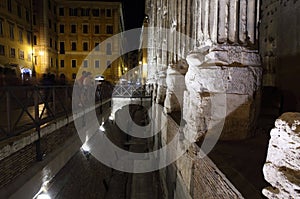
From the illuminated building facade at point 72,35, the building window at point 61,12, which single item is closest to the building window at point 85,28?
the illuminated building facade at point 72,35

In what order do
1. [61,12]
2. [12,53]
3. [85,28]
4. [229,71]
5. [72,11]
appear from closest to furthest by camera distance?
[229,71], [12,53], [61,12], [72,11], [85,28]

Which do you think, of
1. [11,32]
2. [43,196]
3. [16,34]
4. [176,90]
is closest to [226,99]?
[176,90]

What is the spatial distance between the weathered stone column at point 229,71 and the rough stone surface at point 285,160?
61.7 inches

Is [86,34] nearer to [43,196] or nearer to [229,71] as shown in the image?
[43,196]

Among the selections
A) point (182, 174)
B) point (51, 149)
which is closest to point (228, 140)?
point (182, 174)

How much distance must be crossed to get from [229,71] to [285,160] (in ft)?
5.68

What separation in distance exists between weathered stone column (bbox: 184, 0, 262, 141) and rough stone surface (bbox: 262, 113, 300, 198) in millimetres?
1568

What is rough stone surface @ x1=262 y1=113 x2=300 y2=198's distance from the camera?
1182 millimetres

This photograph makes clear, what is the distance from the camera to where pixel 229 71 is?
9.36 ft

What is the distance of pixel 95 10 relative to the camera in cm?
3759

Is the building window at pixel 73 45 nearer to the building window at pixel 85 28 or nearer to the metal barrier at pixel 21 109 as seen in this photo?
the building window at pixel 85 28

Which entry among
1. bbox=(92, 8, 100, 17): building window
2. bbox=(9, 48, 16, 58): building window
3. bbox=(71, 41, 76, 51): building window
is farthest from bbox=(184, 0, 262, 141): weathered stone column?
bbox=(92, 8, 100, 17): building window

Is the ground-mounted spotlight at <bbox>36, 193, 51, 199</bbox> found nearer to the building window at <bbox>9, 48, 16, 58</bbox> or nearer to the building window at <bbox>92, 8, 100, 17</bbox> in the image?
the building window at <bbox>9, 48, 16, 58</bbox>

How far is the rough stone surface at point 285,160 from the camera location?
118cm
